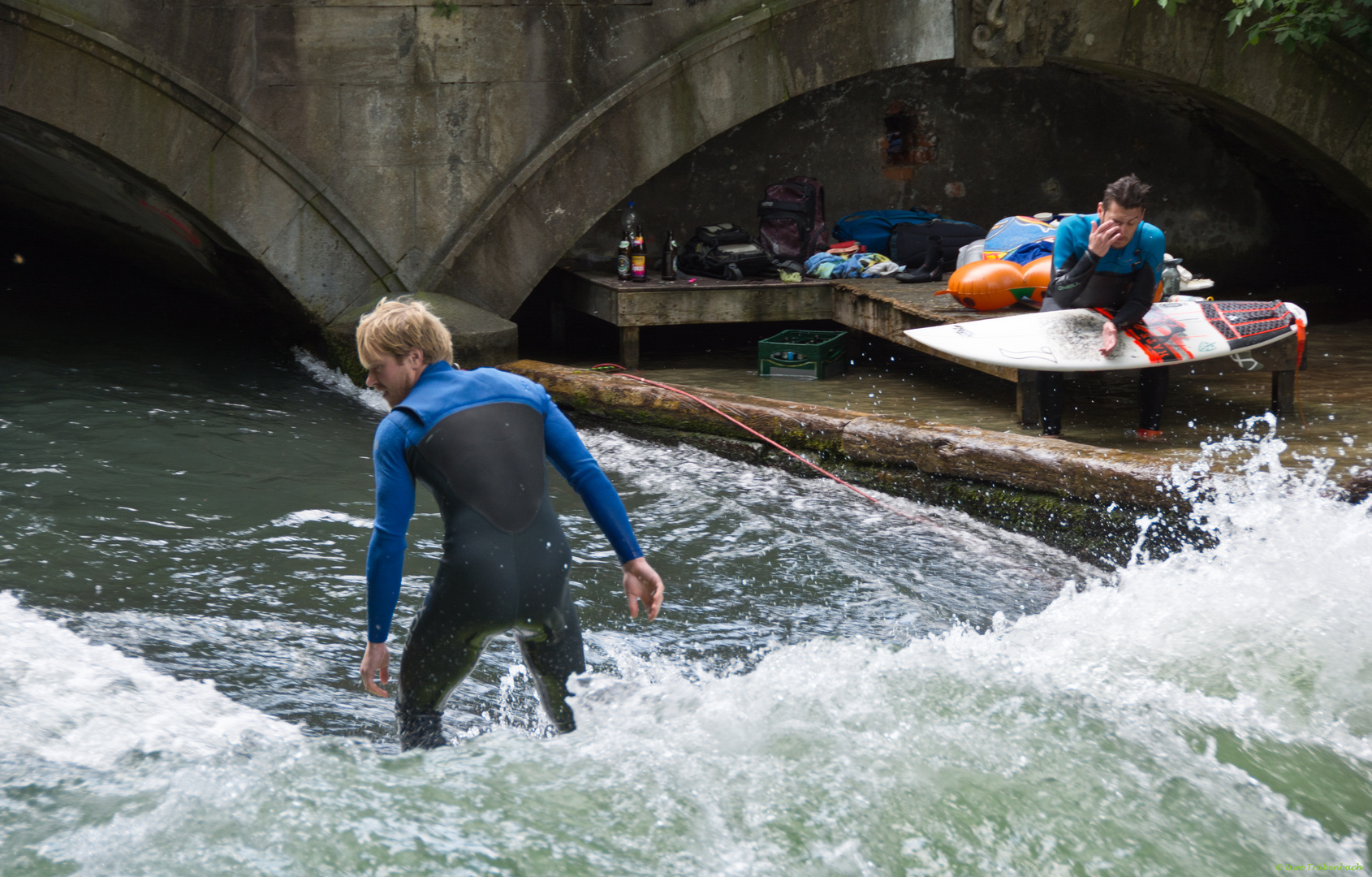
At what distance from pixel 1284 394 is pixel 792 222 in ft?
15.1

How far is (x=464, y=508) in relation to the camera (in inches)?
130

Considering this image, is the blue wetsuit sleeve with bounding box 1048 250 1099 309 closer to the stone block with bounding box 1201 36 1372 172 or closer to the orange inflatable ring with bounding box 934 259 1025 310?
the orange inflatable ring with bounding box 934 259 1025 310

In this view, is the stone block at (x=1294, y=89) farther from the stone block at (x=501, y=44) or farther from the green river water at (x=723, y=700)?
the green river water at (x=723, y=700)

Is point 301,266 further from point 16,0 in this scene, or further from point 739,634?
point 739,634

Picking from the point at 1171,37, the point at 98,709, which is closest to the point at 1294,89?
the point at 1171,37

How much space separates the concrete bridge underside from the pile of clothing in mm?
1279

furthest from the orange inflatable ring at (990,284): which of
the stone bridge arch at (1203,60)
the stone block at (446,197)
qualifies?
the stone block at (446,197)

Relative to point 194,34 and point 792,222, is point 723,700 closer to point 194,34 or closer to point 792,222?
point 194,34

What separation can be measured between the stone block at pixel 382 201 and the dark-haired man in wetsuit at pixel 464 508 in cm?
583

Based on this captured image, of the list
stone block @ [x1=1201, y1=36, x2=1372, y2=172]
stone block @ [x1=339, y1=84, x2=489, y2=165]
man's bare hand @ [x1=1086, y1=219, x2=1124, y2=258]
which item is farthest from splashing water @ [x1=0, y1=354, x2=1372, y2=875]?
stone block @ [x1=1201, y1=36, x2=1372, y2=172]

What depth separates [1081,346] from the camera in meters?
6.30

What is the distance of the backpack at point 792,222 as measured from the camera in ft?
33.6

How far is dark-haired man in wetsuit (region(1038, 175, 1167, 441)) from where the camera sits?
596 cm

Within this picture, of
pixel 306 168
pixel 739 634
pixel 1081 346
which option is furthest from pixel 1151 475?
pixel 306 168
